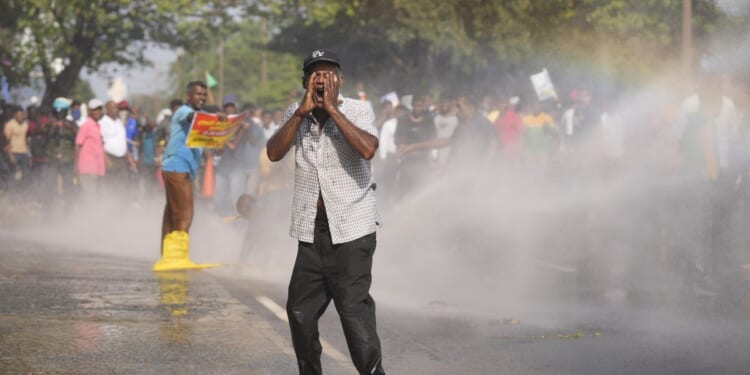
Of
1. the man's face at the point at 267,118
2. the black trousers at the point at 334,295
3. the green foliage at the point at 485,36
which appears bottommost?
the black trousers at the point at 334,295

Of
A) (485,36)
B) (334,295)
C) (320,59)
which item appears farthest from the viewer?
(485,36)

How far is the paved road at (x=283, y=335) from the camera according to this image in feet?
23.0

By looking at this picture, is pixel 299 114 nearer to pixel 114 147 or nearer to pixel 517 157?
pixel 517 157

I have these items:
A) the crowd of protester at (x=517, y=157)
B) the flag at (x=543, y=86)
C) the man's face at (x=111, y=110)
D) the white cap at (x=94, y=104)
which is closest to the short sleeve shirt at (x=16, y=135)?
the crowd of protester at (x=517, y=157)

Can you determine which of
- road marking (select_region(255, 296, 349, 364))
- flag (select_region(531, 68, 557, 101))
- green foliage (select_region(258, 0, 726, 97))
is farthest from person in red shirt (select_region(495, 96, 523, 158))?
road marking (select_region(255, 296, 349, 364))

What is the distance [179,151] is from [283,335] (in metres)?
4.38

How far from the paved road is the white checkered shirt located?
1.38 meters

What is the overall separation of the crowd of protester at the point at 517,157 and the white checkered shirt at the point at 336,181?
6174 mm

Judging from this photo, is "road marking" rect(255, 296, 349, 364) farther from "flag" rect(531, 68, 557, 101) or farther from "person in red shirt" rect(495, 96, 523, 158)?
"flag" rect(531, 68, 557, 101)

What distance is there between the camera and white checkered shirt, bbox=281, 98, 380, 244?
574cm

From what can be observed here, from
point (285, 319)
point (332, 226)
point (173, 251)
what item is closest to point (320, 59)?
point (332, 226)

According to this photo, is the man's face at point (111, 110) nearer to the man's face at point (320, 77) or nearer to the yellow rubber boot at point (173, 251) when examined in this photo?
the yellow rubber boot at point (173, 251)

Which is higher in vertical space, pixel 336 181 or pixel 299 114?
pixel 299 114

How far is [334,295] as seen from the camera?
19.1ft
